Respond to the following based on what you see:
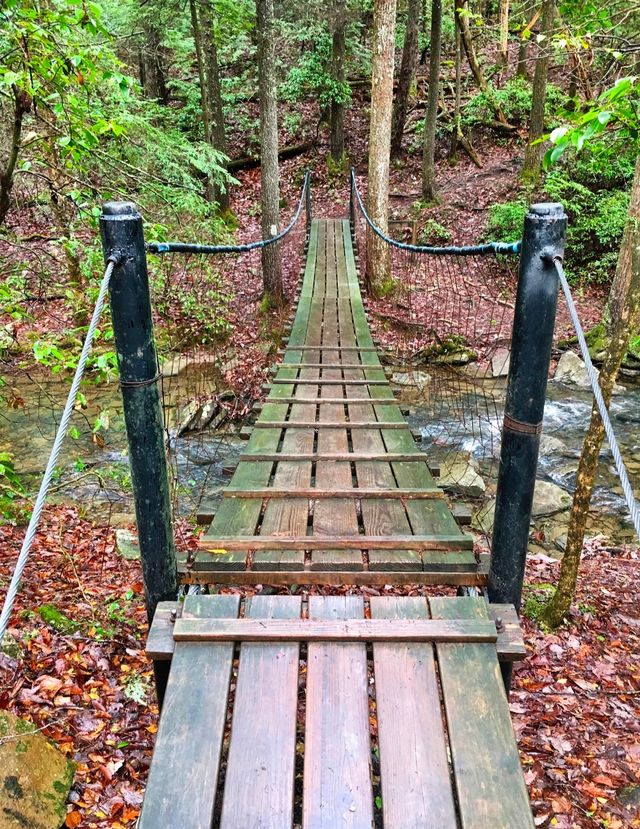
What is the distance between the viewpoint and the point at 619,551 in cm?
468

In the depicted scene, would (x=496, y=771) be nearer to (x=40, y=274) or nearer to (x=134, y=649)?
(x=134, y=649)

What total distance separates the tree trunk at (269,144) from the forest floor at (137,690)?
245 inches

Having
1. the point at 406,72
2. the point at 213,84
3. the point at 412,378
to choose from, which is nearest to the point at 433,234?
the point at 412,378

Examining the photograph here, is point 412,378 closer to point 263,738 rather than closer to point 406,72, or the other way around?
point 263,738

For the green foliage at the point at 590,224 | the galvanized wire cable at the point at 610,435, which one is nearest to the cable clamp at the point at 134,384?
the galvanized wire cable at the point at 610,435

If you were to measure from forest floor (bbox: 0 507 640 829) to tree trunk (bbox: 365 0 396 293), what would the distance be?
6.41 m

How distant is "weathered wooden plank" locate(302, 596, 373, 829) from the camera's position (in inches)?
50.5

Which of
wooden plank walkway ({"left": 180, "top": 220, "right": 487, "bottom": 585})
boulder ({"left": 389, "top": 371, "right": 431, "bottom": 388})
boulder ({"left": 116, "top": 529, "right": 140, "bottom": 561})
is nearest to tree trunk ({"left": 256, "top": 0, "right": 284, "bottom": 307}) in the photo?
boulder ({"left": 389, "top": 371, "right": 431, "bottom": 388})

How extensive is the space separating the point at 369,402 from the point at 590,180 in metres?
9.42

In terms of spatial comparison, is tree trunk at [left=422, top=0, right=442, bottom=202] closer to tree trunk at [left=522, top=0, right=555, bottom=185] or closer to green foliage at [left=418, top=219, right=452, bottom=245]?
green foliage at [left=418, top=219, right=452, bottom=245]

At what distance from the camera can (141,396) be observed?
1686mm

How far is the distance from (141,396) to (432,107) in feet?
40.0

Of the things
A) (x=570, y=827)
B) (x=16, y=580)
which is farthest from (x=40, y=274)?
(x=570, y=827)

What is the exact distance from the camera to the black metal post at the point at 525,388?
5.13 feet
